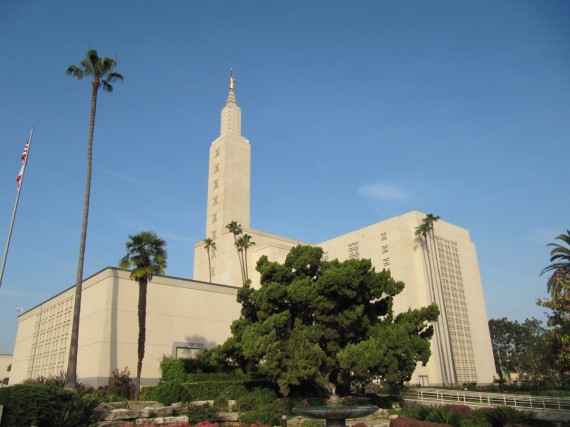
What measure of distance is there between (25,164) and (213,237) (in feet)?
152

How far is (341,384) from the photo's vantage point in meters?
28.6

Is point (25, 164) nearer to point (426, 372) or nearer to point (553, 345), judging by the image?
point (553, 345)

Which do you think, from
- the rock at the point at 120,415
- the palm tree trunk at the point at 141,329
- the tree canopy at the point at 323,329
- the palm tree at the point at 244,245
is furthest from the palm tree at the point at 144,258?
the palm tree at the point at 244,245

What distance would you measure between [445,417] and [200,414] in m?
11.6

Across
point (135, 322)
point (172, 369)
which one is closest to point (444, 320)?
point (172, 369)

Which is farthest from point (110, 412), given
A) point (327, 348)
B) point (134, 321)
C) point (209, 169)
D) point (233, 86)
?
point (233, 86)

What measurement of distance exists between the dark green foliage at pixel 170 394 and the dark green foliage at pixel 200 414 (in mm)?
3349

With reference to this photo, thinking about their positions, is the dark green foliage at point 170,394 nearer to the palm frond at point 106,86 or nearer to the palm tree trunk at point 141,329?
the palm tree trunk at point 141,329

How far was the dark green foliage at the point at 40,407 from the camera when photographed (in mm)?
14203

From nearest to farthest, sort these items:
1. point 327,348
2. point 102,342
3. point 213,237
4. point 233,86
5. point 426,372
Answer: point 327,348 → point 102,342 → point 426,372 → point 213,237 → point 233,86

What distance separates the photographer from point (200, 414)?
2220 centimetres

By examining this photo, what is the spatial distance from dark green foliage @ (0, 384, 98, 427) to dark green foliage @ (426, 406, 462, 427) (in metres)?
15.1

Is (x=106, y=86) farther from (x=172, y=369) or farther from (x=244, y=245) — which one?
(x=244, y=245)

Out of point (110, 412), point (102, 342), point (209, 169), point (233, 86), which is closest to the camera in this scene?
point (110, 412)
